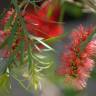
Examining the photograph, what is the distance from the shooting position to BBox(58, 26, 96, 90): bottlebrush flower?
694mm

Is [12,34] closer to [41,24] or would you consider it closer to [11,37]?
[11,37]

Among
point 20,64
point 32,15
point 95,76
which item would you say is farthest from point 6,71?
point 95,76

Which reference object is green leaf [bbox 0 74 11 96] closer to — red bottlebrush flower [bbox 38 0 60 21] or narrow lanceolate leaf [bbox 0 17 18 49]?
narrow lanceolate leaf [bbox 0 17 18 49]

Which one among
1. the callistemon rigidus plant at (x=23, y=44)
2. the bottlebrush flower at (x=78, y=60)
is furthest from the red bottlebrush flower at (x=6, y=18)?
the bottlebrush flower at (x=78, y=60)

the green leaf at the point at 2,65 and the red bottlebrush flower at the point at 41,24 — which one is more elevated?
the red bottlebrush flower at the point at 41,24

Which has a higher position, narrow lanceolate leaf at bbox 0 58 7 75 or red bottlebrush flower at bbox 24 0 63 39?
red bottlebrush flower at bbox 24 0 63 39

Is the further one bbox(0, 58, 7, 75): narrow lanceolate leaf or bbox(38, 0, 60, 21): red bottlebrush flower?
bbox(38, 0, 60, 21): red bottlebrush flower

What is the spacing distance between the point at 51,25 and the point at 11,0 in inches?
7.0

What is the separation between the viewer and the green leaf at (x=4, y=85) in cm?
67

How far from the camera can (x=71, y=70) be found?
693 millimetres

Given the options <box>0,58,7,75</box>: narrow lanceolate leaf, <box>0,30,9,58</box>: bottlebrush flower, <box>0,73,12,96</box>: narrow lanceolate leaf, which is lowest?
<box>0,73,12,96</box>: narrow lanceolate leaf

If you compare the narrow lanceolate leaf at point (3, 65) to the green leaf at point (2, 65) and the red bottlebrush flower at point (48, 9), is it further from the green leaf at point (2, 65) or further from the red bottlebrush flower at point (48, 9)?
the red bottlebrush flower at point (48, 9)

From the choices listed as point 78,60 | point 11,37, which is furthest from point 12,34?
point 78,60

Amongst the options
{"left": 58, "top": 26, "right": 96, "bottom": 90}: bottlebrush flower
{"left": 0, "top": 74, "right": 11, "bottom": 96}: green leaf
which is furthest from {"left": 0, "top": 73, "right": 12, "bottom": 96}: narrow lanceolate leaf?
{"left": 58, "top": 26, "right": 96, "bottom": 90}: bottlebrush flower
